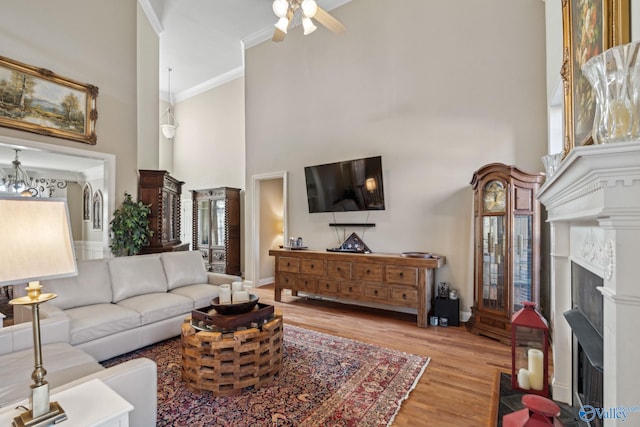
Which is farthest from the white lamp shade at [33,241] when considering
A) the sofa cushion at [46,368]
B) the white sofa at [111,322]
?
the sofa cushion at [46,368]

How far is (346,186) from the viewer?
4543mm

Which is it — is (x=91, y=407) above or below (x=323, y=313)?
above

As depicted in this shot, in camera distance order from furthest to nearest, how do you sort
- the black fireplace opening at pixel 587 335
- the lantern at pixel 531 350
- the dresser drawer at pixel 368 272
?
the dresser drawer at pixel 368 272, the lantern at pixel 531 350, the black fireplace opening at pixel 587 335

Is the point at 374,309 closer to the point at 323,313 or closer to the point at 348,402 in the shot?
the point at 323,313

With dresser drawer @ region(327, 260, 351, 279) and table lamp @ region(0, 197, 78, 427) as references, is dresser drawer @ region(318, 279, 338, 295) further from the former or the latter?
table lamp @ region(0, 197, 78, 427)

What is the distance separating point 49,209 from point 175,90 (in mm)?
8402

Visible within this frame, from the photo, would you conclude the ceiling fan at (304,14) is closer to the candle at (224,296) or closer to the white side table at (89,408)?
the candle at (224,296)

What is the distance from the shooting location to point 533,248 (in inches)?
122

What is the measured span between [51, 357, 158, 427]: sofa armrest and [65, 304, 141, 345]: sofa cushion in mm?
1244

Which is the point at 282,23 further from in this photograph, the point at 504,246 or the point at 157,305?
the point at 504,246

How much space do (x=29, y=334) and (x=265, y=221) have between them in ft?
13.8

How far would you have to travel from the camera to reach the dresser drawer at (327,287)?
14.0 feet

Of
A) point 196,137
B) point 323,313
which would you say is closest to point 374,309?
point 323,313

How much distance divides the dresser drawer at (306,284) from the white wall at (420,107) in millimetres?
670
